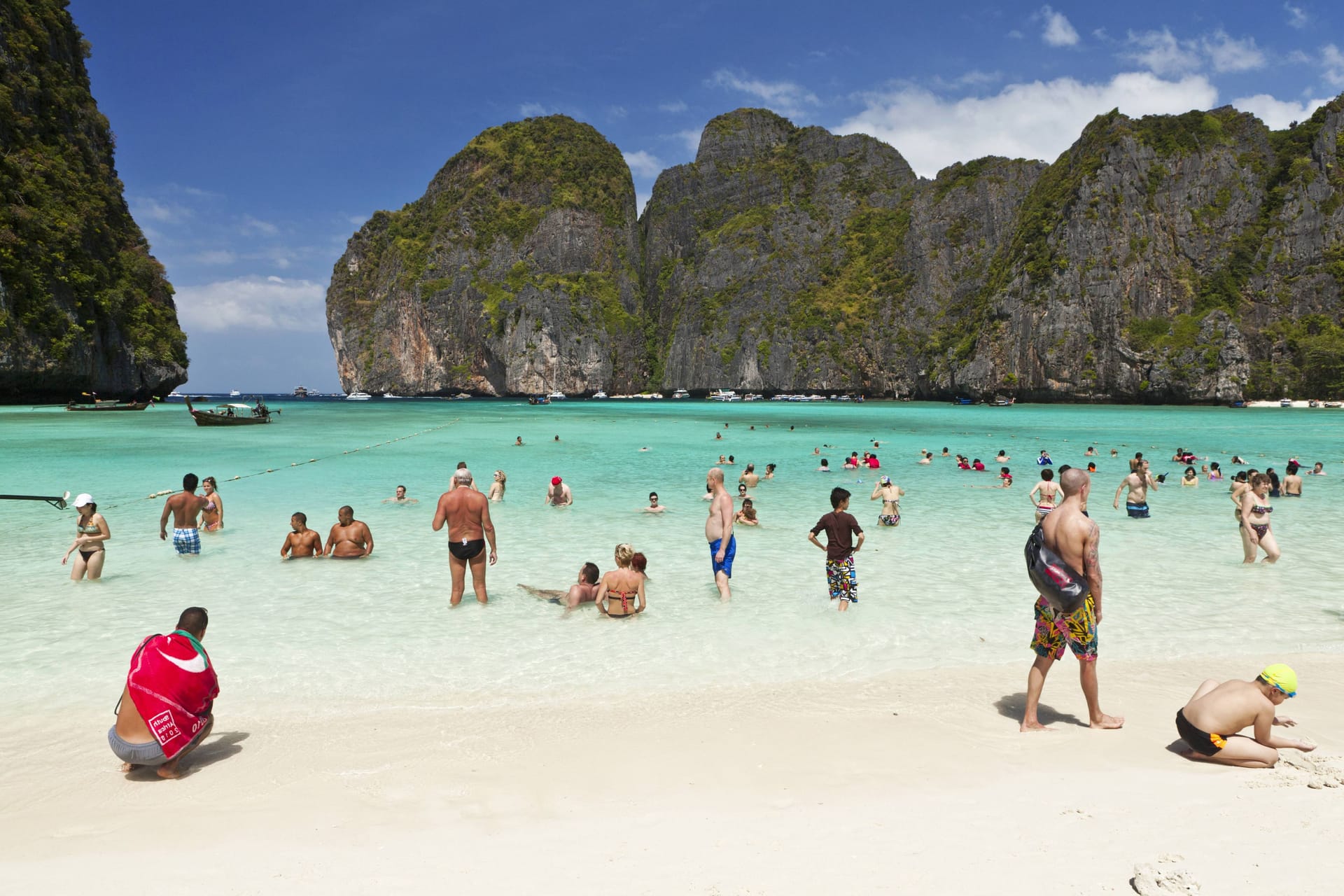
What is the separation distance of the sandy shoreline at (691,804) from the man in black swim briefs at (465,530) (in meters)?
3.28

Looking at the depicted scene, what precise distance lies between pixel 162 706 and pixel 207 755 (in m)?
0.77

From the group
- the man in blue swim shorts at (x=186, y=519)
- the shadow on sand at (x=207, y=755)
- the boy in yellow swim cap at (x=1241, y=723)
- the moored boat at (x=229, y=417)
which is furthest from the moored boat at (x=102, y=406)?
the boy in yellow swim cap at (x=1241, y=723)

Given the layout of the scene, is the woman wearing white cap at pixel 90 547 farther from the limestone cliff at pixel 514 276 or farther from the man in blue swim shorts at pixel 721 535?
the limestone cliff at pixel 514 276

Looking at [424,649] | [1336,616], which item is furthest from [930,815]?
[1336,616]

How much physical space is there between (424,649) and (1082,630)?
22.5 feet

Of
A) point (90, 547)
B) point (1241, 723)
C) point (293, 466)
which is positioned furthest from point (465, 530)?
point (293, 466)

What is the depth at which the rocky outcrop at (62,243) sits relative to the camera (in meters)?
54.0

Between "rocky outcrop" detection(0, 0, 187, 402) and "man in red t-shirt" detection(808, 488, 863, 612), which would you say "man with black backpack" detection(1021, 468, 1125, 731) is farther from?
"rocky outcrop" detection(0, 0, 187, 402)

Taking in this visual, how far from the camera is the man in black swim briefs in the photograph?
31.0ft

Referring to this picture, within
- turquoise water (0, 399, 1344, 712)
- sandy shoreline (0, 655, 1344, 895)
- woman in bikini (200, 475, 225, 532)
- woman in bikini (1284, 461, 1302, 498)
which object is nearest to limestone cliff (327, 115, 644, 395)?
turquoise water (0, 399, 1344, 712)

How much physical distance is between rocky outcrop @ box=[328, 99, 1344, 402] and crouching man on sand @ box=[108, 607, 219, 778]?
113 m

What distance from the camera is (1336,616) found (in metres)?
9.20

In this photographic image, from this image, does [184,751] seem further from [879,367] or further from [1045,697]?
[879,367]

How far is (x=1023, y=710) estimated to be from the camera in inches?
248
